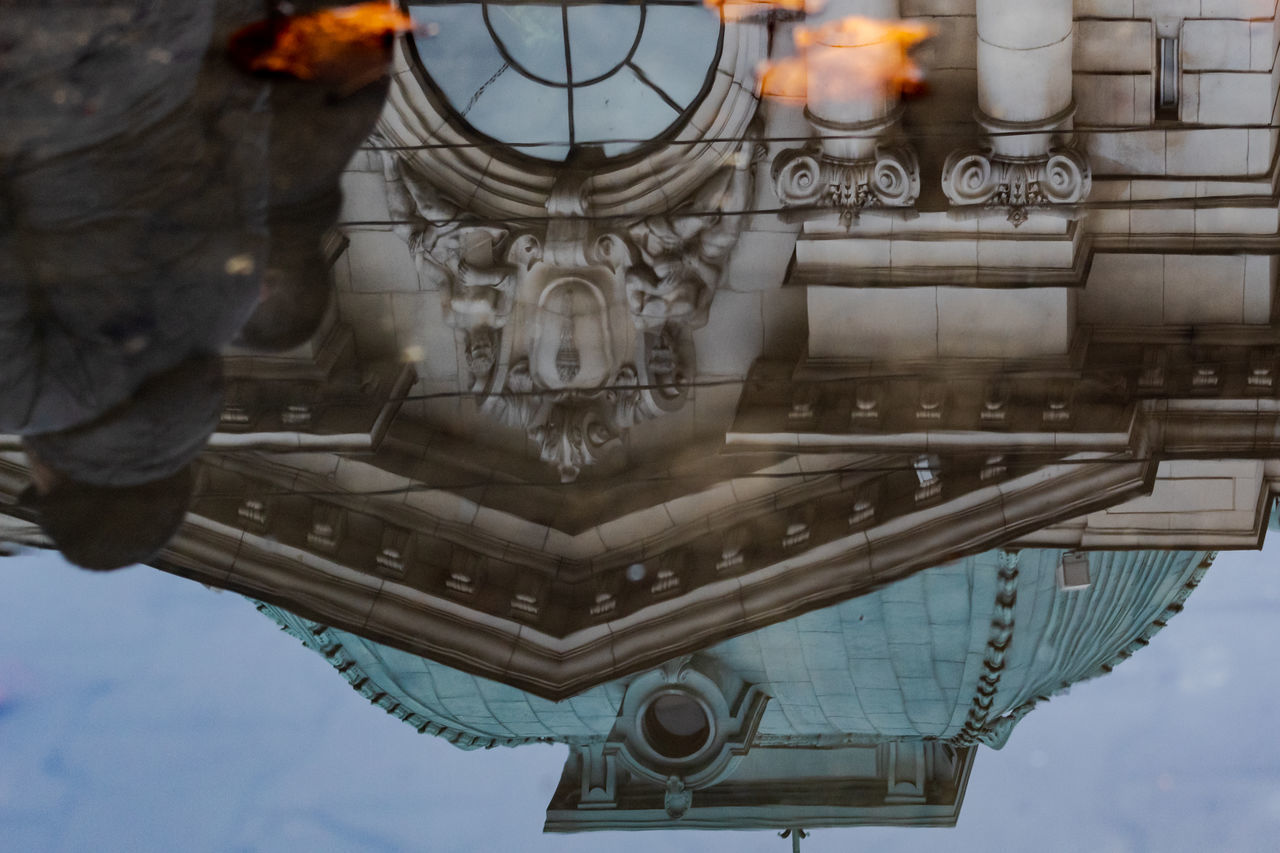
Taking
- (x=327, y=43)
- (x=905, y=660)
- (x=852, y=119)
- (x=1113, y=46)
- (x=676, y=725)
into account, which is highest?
(x=1113, y=46)

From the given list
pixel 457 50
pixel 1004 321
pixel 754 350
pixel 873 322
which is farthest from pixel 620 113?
pixel 1004 321

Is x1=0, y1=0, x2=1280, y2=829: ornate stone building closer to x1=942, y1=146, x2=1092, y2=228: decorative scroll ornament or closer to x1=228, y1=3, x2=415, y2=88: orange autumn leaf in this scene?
x1=942, y1=146, x2=1092, y2=228: decorative scroll ornament

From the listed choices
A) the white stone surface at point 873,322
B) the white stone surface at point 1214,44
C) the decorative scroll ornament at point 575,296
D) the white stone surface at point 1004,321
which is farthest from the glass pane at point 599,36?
the white stone surface at point 1214,44

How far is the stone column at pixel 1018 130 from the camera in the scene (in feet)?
29.0

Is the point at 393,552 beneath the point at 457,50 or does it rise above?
beneath

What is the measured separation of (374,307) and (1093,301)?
305cm

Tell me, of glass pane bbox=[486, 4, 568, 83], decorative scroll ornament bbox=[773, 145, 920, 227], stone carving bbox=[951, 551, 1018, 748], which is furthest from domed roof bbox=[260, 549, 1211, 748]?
glass pane bbox=[486, 4, 568, 83]

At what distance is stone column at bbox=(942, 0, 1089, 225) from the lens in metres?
8.84

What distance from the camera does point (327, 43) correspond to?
8.79 meters

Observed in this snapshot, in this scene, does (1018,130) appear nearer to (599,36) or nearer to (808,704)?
(599,36)

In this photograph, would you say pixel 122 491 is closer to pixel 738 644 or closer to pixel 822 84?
pixel 738 644

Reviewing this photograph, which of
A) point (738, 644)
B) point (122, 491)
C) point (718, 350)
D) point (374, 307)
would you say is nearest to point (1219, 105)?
point (718, 350)

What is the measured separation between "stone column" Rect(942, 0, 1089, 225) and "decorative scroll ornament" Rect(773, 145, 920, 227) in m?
0.18

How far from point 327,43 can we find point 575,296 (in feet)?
4.80
